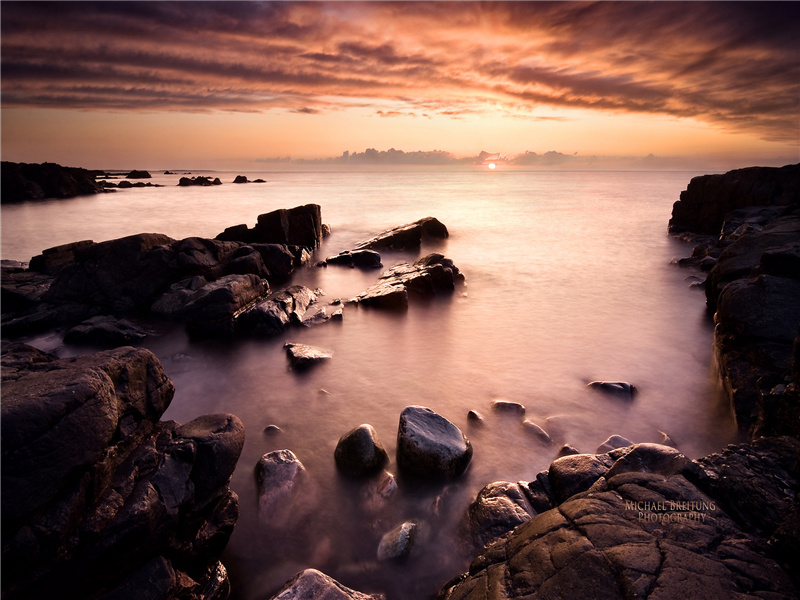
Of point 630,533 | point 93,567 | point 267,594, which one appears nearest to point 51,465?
point 93,567

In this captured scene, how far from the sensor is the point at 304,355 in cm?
938

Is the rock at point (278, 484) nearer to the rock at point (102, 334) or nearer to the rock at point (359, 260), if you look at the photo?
the rock at point (102, 334)

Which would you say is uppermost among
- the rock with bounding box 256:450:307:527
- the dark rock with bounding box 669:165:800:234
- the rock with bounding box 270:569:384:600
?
the dark rock with bounding box 669:165:800:234

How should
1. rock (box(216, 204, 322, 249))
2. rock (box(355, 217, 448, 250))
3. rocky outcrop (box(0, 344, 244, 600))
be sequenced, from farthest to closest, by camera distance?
rock (box(355, 217, 448, 250)) → rock (box(216, 204, 322, 249)) → rocky outcrop (box(0, 344, 244, 600))

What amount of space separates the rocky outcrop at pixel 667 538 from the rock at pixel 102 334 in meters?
10.2

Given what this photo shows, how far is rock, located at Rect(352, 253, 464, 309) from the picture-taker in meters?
13.1

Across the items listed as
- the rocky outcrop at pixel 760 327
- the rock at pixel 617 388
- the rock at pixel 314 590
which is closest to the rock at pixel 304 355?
the rock at pixel 314 590

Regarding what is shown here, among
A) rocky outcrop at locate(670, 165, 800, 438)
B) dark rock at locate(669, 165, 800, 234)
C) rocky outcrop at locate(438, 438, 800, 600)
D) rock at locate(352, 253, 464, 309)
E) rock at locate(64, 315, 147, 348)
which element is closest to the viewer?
rocky outcrop at locate(438, 438, 800, 600)

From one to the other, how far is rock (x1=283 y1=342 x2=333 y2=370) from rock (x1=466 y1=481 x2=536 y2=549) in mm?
5227

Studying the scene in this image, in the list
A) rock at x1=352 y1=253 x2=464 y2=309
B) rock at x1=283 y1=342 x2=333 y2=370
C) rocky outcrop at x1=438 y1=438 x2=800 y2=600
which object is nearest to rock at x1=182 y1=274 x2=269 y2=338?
rock at x1=283 y1=342 x2=333 y2=370

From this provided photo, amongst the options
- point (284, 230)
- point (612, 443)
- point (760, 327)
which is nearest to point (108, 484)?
point (612, 443)

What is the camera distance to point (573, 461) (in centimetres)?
504

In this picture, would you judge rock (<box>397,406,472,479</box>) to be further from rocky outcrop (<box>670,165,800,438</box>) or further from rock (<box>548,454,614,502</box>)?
rocky outcrop (<box>670,165,800,438</box>)

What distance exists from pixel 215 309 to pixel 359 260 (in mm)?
8445
